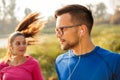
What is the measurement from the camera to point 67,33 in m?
3.28

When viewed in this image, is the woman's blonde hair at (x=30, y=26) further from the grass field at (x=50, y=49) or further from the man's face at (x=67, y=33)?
the grass field at (x=50, y=49)

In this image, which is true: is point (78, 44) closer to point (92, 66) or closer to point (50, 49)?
point (92, 66)

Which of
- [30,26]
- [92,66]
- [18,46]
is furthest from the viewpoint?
[30,26]

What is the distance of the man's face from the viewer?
10.7 feet

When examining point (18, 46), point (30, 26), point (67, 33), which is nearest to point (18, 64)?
point (18, 46)

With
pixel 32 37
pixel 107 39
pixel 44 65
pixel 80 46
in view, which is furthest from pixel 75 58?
pixel 107 39

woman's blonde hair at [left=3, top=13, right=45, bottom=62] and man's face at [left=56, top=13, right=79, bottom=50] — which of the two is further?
woman's blonde hair at [left=3, top=13, right=45, bottom=62]

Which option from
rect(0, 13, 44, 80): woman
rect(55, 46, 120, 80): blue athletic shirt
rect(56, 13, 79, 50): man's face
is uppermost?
rect(56, 13, 79, 50): man's face

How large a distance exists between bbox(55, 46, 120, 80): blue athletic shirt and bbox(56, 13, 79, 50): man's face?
113 mm

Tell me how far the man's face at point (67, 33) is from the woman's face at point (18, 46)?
67.7 inches

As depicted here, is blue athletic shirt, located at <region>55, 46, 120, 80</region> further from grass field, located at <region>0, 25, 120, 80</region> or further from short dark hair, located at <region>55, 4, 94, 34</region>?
grass field, located at <region>0, 25, 120, 80</region>

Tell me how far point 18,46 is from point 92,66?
1.92 m

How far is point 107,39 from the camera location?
9328 mm

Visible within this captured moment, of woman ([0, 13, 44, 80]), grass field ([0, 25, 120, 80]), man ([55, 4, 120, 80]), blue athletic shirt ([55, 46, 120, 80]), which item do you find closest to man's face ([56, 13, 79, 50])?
man ([55, 4, 120, 80])
